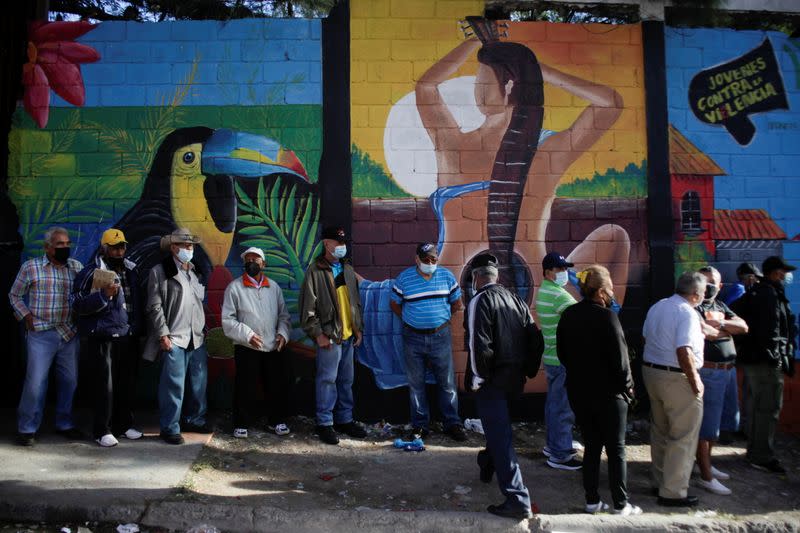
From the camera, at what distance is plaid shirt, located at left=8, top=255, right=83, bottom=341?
538 cm

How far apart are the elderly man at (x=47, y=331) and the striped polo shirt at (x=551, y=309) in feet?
13.4

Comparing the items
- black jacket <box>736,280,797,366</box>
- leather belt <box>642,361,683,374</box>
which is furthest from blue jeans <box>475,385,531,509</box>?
black jacket <box>736,280,797,366</box>

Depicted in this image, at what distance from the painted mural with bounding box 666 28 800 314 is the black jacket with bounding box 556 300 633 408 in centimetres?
283

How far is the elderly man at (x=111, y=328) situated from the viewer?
17.3ft

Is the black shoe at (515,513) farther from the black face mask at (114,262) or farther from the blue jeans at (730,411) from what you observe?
the black face mask at (114,262)

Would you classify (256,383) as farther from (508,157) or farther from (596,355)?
(508,157)

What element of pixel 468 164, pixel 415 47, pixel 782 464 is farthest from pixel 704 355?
pixel 415 47

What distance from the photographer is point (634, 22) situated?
689cm

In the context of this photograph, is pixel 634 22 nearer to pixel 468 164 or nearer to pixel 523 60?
pixel 523 60

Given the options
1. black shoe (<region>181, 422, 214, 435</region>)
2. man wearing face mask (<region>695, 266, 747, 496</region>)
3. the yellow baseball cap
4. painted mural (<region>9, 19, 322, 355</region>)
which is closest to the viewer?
man wearing face mask (<region>695, 266, 747, 496</region>)

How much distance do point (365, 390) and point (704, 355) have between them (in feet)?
10.3

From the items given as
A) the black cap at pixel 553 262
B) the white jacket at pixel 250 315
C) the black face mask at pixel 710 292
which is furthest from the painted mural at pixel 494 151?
the black face mask at pixel 710 292

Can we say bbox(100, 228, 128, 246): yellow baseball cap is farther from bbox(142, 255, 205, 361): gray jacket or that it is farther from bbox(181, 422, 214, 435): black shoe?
bbox(181, 422, 214, 435): black shoe

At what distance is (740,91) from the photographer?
684 cm
